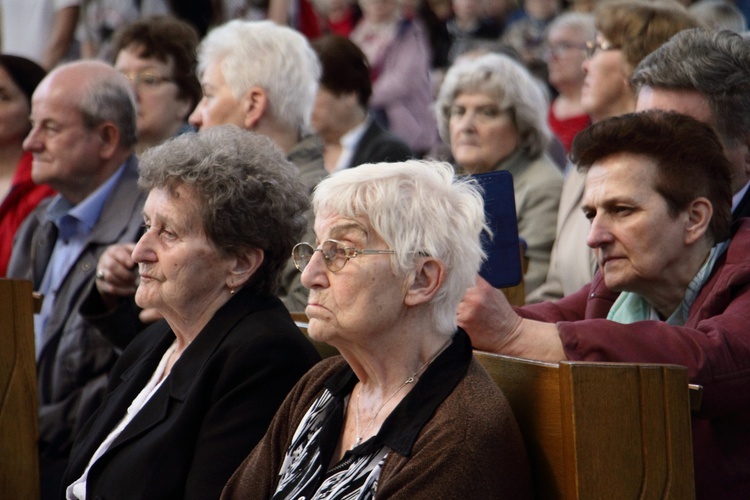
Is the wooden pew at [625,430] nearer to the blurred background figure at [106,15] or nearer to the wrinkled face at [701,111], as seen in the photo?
the wrinkled face at [701,111]

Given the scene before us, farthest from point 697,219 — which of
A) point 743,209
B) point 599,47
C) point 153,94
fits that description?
point 153,94

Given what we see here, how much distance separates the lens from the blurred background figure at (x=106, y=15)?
6875 mm

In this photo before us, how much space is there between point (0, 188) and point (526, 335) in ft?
11.0

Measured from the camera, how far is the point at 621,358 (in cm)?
221

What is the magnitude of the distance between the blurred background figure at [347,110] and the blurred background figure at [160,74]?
0.72m

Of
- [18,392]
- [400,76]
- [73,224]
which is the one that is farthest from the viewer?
[400,76]

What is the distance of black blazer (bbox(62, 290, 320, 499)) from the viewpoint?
2.55 meters

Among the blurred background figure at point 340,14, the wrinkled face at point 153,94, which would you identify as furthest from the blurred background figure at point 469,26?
→ the wrinkled face at point 153,94

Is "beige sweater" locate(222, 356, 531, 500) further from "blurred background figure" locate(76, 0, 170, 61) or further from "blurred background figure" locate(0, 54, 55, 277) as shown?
"blurred background figure" locate(76, 0, 170, 61)

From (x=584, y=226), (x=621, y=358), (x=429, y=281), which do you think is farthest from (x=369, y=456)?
(x=584, y=226)

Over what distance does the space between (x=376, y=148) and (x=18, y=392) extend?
253 cm

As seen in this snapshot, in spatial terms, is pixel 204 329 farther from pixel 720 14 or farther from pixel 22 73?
pixel 720 14

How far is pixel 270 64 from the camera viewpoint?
13.4 ft

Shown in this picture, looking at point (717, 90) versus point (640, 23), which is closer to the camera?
point (717, 90)
